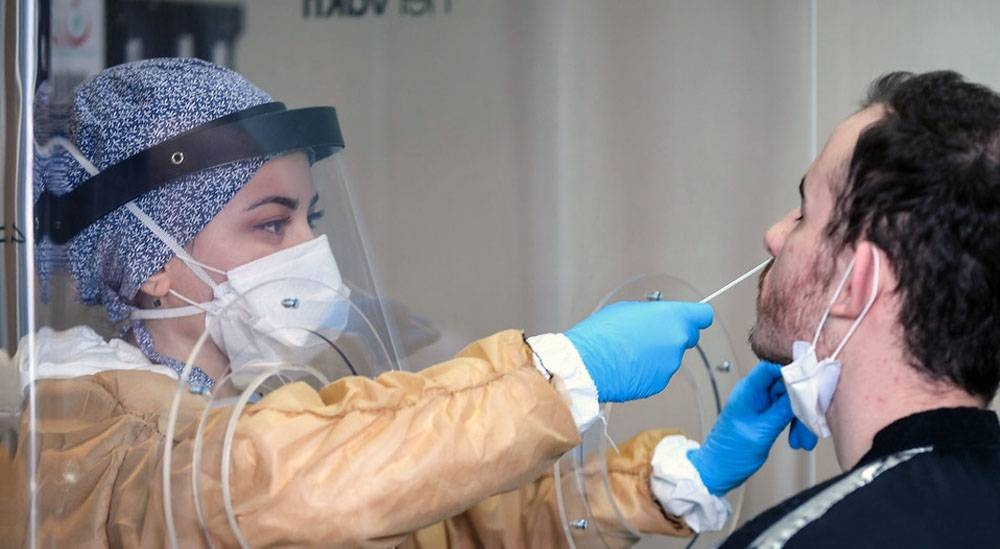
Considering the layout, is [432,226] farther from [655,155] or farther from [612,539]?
[612,539]

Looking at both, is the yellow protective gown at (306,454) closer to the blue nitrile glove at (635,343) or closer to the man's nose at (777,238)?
the blue nitrile glove at (635,343)

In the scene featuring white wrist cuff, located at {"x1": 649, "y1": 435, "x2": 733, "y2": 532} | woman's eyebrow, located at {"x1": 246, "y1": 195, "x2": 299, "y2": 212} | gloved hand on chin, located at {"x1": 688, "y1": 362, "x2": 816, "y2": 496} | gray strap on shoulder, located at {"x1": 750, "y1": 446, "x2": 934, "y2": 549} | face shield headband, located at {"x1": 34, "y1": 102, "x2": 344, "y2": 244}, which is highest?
face shield headband, located at {"x1": 34, "y1": 102, "x2": 344, "y2": 244}

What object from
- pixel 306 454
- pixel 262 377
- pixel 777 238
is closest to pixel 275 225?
pixel 262 377

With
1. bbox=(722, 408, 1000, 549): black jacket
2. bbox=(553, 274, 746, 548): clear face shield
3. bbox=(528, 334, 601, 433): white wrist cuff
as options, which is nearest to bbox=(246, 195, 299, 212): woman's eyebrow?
bbox=(528, 334, 601, 433): white wrist cuff

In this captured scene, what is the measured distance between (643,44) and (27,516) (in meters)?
1.45

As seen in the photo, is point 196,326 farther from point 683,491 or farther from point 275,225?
point 683,491

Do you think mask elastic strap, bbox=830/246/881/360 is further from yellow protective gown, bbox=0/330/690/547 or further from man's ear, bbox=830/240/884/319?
yellow protective gown, bbox=0/330/690/547

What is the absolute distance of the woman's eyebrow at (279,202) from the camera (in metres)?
1.43

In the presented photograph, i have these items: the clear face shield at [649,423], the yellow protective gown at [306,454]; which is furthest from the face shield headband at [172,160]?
the clear face shield at [649,423]

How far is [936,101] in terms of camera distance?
119 centimetres

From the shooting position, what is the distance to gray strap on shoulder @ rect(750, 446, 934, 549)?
1.04m

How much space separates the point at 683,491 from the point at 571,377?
42 cm

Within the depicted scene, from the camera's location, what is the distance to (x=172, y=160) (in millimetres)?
1332

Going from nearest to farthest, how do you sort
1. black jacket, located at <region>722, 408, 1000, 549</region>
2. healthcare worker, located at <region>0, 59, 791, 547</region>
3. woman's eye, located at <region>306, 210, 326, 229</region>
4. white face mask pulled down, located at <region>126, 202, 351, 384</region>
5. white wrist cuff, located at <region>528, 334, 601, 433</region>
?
black jacket, located at <region>722, 408, 1000, 549</region> < healthcare worker, located at <region>0, 59, 791, 547</region> < white wrist cuff, located at <region>528, 334, 601, 433</region> < white face mask pulled down, located at <region>126, 202, 351, 384</region> < woman's eye, located at <region>306, 210, 326, 229</region>
